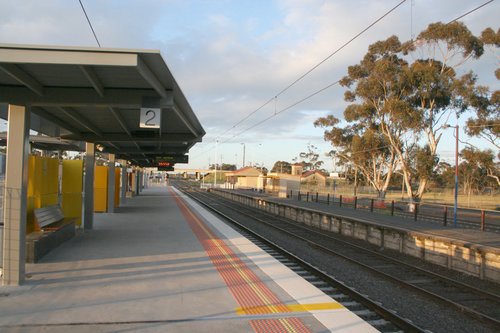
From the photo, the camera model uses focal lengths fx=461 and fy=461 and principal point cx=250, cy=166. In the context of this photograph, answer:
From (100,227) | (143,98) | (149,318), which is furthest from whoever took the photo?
(100,227)

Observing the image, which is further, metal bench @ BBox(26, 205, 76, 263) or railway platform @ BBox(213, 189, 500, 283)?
railway platform @ BBox(213, 189, 500, 283)

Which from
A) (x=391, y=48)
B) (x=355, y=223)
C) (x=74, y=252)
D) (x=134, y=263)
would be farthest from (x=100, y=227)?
(x=391, y=48)

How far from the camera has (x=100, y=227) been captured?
15.0 metres

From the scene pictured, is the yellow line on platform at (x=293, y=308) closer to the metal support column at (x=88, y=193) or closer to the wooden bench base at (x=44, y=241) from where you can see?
the wooden bench base at (x=44, y=241)

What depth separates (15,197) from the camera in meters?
7.09

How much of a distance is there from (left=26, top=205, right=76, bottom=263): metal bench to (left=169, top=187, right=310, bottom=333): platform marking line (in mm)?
3354

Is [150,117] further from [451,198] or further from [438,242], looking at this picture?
[451,198]

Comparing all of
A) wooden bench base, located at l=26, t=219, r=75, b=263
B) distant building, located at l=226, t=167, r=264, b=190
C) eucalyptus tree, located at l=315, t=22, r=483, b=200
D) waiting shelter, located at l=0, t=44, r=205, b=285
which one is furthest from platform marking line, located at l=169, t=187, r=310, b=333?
distant building, located at l=226, t=167, r=264, b=190

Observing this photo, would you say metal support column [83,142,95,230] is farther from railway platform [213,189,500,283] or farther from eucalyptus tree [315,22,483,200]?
eucalyptus tree [315,22,483,200]

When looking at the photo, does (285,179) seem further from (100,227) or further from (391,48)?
(100,227)

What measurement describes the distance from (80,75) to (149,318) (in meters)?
3.86

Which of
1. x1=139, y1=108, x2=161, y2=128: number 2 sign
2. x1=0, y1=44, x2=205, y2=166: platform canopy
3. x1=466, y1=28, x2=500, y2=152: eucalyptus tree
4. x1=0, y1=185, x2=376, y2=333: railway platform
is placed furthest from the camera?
x1=466, y1=28, x2=500, y2=152: eucalyptus tree

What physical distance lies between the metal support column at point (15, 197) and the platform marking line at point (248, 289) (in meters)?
3.23

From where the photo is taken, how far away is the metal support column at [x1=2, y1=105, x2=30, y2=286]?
6965 mm
